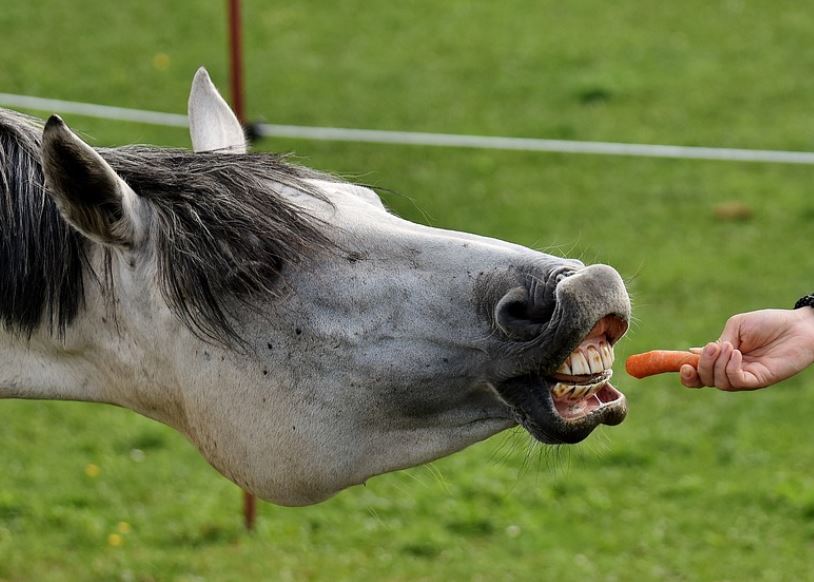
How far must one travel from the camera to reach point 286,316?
7.97 feet

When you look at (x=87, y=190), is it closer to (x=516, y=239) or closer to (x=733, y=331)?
(x=733, y=331)

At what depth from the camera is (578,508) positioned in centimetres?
545

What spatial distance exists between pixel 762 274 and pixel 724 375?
17.4 ft

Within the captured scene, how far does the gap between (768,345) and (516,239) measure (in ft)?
17.2

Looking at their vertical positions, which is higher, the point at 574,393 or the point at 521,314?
the point at 521,314

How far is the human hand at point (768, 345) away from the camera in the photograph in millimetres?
2656

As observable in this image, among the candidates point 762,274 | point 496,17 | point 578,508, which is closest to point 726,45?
point 496,17

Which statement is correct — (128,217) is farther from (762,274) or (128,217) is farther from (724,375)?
(762,274)

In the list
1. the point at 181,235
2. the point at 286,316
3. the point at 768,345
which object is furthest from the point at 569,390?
the point at 181,235

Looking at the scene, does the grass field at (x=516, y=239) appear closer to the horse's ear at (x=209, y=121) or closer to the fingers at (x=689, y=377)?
the fingers at (x=689, y=377)

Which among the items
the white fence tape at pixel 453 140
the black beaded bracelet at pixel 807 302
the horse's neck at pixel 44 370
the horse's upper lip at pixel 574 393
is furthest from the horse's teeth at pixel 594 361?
the white fence tape at pixel 453 140

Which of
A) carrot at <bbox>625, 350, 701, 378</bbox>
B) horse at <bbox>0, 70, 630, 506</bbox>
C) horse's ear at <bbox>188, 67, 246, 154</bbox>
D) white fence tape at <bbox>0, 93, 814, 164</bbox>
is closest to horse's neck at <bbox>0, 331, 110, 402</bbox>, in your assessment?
horse at <bbox>0, 70, 630, 506</bbox>

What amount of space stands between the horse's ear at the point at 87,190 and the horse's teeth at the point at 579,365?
92 cm

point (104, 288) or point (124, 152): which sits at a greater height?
point (124, 152)
